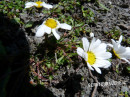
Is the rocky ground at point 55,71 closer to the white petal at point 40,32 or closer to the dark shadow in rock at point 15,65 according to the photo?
the dark shadow in rock at point 15,65

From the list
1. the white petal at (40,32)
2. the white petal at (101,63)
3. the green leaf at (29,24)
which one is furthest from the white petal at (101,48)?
the green leaf at (29,24)

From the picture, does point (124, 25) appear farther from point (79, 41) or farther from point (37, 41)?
point (37, 41)

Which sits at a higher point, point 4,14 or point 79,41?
point 4,14

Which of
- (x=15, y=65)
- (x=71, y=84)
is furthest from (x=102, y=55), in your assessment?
(x=15, y=65)

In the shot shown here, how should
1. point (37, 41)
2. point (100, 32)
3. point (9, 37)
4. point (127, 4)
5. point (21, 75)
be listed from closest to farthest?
1. point (21, 75)
2. point (9, 37)
3. point (37, 41)
4. point (100, 32)
5. point (127, 4)

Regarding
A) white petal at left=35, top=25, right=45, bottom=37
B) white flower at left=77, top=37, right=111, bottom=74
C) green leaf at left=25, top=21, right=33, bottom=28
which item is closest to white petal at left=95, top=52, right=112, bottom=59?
white flower at left=77, top=37, right=111, bottom=74

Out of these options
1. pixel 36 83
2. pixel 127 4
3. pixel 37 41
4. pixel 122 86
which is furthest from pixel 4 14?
pixel 127 4

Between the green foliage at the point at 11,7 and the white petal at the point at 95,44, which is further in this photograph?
the green foliage at the point at 11,7
